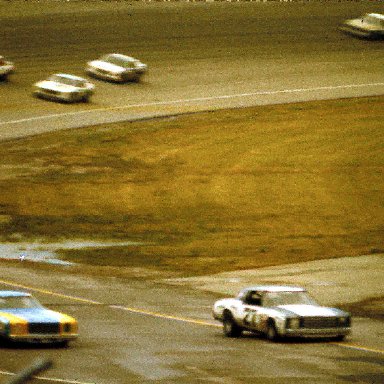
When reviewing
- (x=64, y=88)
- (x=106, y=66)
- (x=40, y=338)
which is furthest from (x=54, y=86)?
(x=40, y=338)

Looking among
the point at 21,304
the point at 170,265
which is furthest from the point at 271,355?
the point at 170,265

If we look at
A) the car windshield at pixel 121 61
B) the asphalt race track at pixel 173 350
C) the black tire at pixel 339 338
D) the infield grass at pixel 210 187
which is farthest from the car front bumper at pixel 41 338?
the car windshield at pixel 121 61

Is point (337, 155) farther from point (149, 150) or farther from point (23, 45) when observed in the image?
point (23, 45)

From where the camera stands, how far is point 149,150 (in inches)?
2040

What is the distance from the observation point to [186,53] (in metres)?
66.5

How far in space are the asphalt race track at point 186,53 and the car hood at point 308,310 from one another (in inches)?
1349

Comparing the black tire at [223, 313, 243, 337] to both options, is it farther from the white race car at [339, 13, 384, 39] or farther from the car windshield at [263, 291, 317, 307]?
the white race car at [339, 13, 384, 39]

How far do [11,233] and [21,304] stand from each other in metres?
17.4

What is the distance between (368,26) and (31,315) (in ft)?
177

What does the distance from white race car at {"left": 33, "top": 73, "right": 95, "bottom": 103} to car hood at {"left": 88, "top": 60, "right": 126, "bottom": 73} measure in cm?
279

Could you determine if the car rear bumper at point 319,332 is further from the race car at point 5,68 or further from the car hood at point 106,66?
the car hood at point 106,66

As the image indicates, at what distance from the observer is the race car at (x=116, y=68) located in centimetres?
6106

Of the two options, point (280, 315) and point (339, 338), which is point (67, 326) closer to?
point (280, 315)

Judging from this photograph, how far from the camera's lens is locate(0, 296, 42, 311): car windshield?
20.7m
